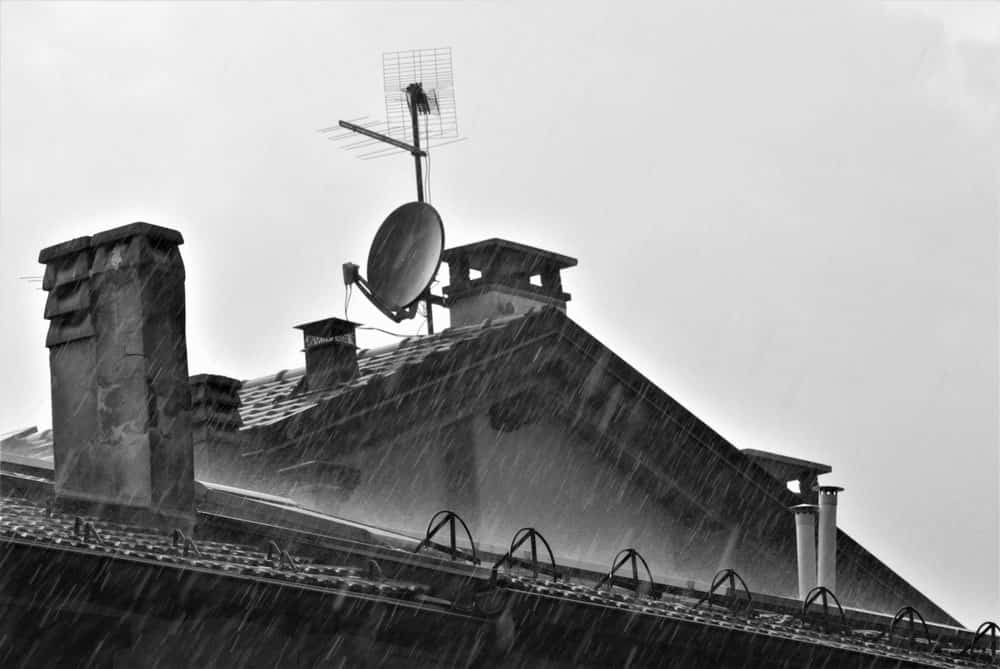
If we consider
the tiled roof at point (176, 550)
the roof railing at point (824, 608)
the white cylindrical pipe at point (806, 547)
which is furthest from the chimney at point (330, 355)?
the tiled roof at point (176, 550)

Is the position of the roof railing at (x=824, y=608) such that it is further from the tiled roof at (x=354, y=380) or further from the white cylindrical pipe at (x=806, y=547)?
the tiled roof at (x=354, y=380)

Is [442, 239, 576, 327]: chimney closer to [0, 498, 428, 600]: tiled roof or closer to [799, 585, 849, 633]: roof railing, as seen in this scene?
[799, 585, 849, 633]: roof railing

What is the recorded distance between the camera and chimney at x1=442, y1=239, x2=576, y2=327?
2119 cm

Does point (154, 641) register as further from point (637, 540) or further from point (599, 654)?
point (637, 540)

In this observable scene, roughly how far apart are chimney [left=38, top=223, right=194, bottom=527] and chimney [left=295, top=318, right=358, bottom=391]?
6.01 metres

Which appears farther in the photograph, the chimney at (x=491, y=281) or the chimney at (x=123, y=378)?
the chimney at (x=491, y=281)

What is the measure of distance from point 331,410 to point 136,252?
17.4ft

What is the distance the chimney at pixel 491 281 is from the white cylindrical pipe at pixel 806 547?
362 cm

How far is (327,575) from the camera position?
1152cm

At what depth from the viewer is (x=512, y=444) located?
19344mm

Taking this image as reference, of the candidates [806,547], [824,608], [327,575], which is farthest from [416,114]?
[327,575]

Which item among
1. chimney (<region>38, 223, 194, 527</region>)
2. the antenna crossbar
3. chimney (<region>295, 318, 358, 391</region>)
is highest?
the antenna crossbar

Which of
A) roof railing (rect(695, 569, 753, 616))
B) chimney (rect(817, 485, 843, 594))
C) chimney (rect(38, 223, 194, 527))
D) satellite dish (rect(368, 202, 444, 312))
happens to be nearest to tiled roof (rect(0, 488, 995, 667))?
roof railing (rect(695, 569, 753, 616))

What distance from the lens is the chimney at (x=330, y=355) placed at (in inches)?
744
